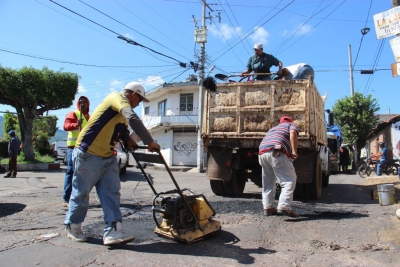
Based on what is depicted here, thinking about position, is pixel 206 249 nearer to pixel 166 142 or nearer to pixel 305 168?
pixel 305 168

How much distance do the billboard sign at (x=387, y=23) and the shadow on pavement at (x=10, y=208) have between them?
6.65m

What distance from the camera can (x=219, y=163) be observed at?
6.91 meters

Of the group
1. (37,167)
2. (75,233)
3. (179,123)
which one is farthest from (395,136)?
(75,233)

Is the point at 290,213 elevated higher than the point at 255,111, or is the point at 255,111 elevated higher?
the point at 255,111

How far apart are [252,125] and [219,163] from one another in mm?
1016

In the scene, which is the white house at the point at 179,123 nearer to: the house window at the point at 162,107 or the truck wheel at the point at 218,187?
the house window at the point at 162,107

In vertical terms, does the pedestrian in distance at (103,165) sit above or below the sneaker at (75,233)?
above

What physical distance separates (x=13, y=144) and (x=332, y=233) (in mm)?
10957

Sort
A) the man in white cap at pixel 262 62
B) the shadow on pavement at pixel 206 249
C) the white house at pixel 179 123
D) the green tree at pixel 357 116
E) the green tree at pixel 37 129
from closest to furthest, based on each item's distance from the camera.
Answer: the shadow on pavement at pixel 206 249 < the man in white cap at pixel 262 62 < the green tree at pixel 357 116 < the white house at pixel 179 123 < the green tree at pixel 37 129

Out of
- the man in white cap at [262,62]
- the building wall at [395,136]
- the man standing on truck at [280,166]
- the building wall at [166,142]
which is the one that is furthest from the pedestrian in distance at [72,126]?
the building wall at [395,136]

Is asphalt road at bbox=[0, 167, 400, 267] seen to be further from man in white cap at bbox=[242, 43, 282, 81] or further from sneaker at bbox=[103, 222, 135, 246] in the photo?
man in white cap at bbox=[242, 43, 282, 81]

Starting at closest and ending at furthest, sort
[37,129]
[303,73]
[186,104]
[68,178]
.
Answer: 1. [68,178]
2. [303,73]
3. [186,104]
4. [37,129]

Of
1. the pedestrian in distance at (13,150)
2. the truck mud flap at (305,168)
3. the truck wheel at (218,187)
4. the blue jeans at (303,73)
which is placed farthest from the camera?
the pedestrian in distance at (13,150)

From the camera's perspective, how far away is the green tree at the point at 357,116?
2442 centimetres
